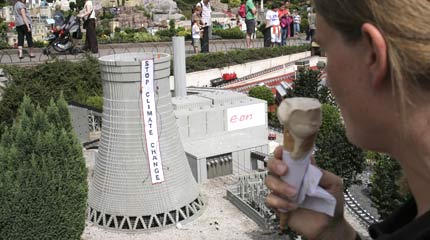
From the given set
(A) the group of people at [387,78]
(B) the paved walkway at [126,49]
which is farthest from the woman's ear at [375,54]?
(B) the paved walkway at [126,49]

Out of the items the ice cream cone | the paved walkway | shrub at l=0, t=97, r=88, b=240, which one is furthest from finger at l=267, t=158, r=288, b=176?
the paved walkway

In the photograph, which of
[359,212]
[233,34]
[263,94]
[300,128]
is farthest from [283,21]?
[300,128]

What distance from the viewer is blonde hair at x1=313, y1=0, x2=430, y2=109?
1101mm

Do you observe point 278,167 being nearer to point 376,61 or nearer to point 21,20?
point 376,61

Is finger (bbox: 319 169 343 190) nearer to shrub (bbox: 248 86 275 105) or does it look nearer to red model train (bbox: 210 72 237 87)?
shrub (bbox: 248 86 275 105)

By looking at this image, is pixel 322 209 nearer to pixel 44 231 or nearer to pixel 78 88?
pixel 44 231

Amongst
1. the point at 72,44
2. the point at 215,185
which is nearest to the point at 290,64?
the point at 72,44

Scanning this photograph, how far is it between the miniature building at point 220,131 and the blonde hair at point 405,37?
862cm

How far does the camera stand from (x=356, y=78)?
1.23 metres

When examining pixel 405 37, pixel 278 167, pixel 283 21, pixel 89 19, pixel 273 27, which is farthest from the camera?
pixel 283 21

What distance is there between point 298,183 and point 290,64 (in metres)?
19.8

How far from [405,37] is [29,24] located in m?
17.5

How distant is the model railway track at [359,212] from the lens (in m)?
8.20

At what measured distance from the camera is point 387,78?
3.80 feet
